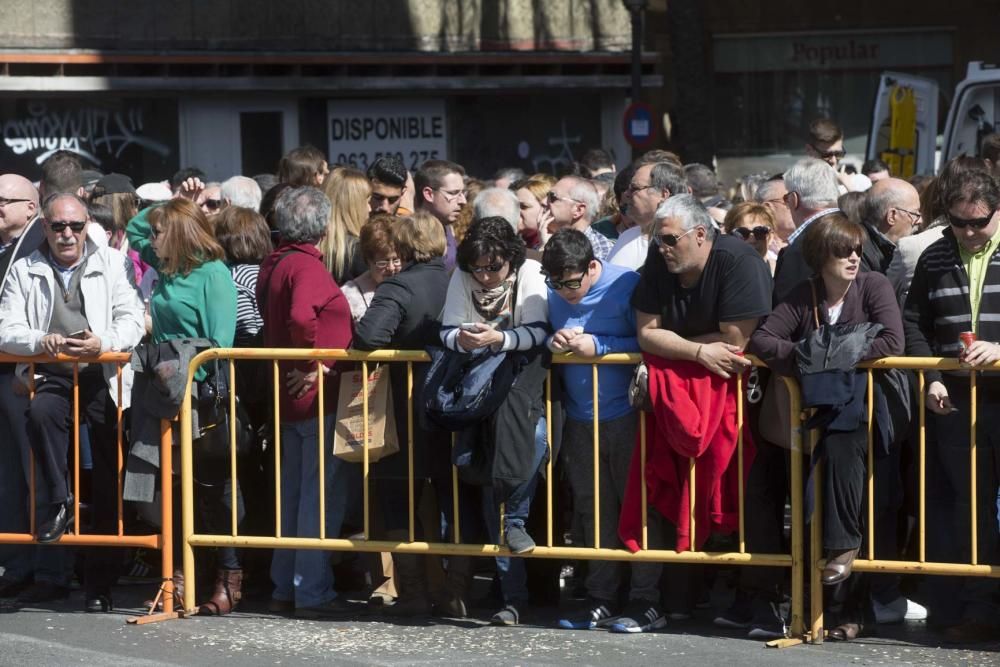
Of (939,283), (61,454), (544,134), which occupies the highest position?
(544,134)

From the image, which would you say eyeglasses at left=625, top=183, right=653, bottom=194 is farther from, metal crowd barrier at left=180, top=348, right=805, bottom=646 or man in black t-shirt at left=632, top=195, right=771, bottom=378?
metal crowd barrier at left=180, top=348, right=805, bottom=646

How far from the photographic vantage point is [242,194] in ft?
32.4

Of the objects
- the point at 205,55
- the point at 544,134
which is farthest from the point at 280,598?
the point at 544,134

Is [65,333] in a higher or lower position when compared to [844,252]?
lower

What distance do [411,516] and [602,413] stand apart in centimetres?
97

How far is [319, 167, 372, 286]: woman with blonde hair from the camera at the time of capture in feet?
27.1

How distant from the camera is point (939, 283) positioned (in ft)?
22.8

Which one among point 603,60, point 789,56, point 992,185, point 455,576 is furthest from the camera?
point 789,56

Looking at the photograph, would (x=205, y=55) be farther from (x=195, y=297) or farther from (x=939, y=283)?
(x=939, y=283)

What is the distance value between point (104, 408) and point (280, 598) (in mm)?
1200

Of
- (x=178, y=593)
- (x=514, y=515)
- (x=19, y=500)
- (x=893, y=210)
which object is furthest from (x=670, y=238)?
(x=19, y=500)

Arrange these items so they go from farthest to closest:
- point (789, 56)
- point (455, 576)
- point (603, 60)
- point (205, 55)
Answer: point (789, 56)
point (603, 60)
point (205, 55)
point (455, 576)

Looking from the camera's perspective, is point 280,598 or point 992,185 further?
point 280,598

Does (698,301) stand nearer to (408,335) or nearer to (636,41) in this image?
(408,335)
